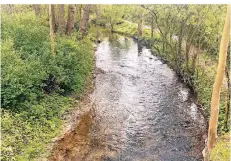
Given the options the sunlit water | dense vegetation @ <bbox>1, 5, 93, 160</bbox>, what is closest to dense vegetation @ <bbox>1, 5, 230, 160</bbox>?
dense vegetation @ <bbox>1, 5, 93, 160</bbox>

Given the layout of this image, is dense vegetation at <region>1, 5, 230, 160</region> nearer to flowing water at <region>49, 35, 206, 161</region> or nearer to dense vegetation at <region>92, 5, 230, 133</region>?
dense vegetation at <region>92, 5, 230, 133</region>

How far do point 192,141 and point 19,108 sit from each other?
7349mm

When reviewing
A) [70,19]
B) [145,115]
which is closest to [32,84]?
[145,115]

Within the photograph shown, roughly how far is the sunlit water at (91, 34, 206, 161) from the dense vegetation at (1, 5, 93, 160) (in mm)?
2003

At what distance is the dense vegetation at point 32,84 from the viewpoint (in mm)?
11555

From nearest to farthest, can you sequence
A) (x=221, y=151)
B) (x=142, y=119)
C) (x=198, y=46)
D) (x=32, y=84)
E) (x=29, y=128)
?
(x=221, y=151), (x=29, y=128), (x=32, y=84), (x=142, y=119), (x=198, y=46)

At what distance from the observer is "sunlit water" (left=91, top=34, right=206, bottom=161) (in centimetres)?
1295

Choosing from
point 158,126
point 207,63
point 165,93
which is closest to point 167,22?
point 207,63

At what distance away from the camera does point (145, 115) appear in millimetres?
16422

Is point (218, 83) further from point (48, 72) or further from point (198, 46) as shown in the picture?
point (198, 46)

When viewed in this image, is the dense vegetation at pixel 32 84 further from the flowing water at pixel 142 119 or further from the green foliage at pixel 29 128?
the flowing water at pixel 142 119

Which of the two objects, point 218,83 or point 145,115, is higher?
point 218,83

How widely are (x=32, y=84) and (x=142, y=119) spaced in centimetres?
561

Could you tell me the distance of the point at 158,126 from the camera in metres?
15.2
